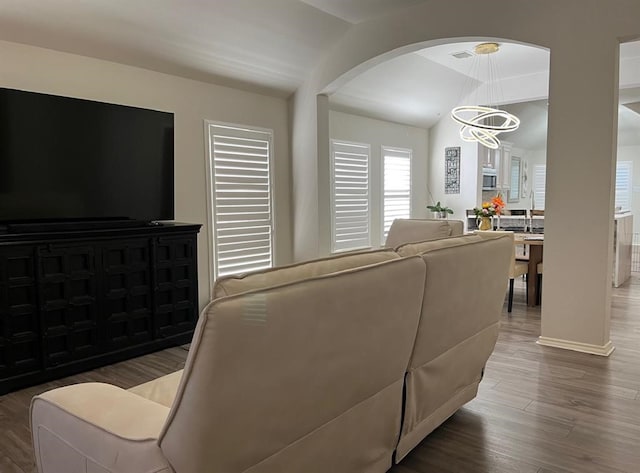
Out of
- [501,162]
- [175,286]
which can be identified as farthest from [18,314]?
[501,162]

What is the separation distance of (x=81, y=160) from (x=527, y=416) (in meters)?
3.55

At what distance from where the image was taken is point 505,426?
2.61m

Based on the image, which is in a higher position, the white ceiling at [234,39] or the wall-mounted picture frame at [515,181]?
the white ceiling at [234,39]

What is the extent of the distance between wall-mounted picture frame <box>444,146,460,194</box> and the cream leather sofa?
674 cm

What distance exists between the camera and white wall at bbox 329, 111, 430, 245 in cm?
710

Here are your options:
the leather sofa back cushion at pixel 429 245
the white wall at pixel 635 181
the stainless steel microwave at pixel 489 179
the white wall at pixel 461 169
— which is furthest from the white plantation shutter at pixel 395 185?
the white wall at pixel 635 181

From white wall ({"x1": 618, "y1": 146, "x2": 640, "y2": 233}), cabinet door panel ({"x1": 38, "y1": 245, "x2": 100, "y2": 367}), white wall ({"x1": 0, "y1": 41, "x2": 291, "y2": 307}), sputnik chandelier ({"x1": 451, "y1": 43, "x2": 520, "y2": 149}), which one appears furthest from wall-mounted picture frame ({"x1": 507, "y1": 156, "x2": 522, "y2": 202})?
cabinet door panel ({"x1": 38, "y1": 245, "x2": 100, "y2": 367})

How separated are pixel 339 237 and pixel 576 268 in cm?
371

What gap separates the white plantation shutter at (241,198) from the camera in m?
5.09

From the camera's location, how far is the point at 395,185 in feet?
26.9

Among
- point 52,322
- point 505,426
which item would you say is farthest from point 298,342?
point 52,322

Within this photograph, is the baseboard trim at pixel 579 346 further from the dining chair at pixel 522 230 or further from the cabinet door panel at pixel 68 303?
the cabinet door panel at pixel 68 303

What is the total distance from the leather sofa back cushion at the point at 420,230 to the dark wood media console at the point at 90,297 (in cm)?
191

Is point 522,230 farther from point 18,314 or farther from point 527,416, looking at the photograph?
point 18,314
